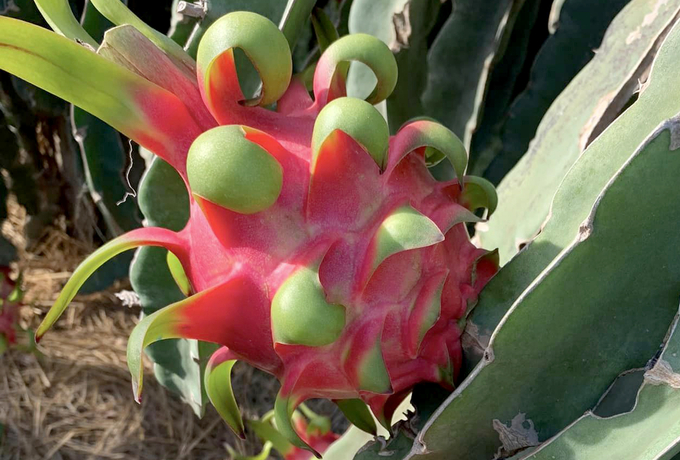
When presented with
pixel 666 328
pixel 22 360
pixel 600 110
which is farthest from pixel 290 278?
pixel 22 360

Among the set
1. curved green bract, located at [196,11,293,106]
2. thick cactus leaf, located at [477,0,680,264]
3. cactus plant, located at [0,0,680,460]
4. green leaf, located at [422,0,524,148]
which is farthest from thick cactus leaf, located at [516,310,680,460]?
green leaf, located at [422,0,524,148]

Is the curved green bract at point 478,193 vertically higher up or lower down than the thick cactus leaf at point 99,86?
lower down

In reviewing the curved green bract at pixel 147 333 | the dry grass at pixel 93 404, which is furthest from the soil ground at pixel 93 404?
the curved green bract at pixel 147 333

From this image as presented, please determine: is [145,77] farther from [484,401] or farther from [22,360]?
[22,360]

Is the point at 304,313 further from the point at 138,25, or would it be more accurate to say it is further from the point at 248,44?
the point at 138,25

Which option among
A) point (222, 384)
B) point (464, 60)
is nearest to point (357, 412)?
point (222, 384)

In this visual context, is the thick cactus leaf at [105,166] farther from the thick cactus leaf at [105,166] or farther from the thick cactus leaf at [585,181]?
the thick cactus leaf at [585,181]
